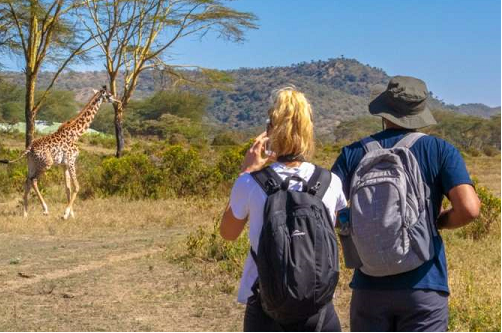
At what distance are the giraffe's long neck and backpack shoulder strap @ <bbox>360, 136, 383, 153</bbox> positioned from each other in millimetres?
10333

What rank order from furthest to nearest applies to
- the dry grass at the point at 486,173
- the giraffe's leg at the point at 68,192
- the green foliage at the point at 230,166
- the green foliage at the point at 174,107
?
the green foliage at the point at 174,107 → the dry grass at the point at 486,173 → the green foliage at the point at 230,166 → the giraffe's leg at the point at 68,192

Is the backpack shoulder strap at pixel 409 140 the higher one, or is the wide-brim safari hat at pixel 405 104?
the wide-brim safari hat at pixel 405 104

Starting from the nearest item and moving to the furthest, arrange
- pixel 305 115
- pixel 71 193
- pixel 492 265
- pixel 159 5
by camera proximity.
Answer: pixel 305 115 < pixel 492 265 < pixel 71 193 < pixel 159 5

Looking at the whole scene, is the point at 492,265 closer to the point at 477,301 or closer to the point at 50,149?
the point at 477,301

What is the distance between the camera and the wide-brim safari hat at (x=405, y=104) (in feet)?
11.7

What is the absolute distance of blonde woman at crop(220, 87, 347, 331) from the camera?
9.98ft

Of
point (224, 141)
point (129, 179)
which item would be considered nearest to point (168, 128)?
point (224, 141)

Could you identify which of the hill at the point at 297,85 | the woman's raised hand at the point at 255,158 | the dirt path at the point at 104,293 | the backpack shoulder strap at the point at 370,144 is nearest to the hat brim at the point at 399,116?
the backpack shoulder strap at the point at 370,144

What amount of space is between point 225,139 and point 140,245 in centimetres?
3121

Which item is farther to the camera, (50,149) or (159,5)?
(159,5)

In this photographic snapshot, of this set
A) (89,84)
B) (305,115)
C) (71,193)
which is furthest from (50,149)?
(89,84)

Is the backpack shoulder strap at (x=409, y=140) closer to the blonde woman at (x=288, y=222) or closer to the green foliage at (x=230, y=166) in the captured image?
the blonde woman at (x=288, y=222)

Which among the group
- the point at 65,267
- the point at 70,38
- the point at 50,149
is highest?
the point at 70,38

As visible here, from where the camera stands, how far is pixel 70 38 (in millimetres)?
25812
